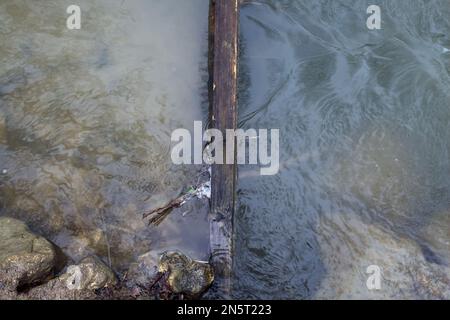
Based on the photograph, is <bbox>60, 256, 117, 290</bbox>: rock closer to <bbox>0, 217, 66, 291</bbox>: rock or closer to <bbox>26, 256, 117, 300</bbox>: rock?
<bbox>26, 256, 117, 300</bbox>: rock

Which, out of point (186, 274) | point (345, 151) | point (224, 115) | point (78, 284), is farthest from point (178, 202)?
point (345, 151)

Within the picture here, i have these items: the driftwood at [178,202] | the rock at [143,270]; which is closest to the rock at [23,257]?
the rock at [143,270]

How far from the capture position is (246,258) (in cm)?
425

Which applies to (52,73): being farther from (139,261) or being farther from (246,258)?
(246,258)

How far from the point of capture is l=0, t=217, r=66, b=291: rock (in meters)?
3.72

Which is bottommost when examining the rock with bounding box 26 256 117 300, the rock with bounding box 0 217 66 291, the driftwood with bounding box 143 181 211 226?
the rock with bounding box 26 256 117 300

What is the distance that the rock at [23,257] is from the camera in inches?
146

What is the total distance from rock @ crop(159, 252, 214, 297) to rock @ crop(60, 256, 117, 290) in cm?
46

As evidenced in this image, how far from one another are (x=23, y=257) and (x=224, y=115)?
1.99m

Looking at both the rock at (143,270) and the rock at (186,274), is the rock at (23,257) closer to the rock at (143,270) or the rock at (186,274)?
the rock at (143,270)

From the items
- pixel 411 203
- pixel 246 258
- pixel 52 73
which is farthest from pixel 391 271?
pixel 52 73

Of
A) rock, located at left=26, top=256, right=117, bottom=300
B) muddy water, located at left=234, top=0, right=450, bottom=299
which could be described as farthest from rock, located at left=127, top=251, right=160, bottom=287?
muddy water, located at left=234, top=0, right=450, bottom=299

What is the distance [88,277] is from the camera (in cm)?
391

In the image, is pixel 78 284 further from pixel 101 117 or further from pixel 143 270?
pixel 101 117
